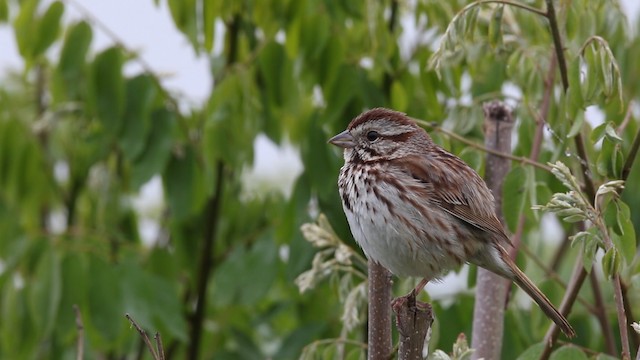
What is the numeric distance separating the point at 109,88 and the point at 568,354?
8.99 feet

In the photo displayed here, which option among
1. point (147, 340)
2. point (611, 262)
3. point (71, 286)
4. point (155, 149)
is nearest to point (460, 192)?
point (611, 262)

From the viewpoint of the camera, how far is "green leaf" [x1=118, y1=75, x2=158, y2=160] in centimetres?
622

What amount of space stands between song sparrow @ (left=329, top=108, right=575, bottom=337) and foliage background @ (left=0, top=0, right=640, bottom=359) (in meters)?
0.15

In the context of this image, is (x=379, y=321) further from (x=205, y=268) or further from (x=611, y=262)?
(x=205, y=268)

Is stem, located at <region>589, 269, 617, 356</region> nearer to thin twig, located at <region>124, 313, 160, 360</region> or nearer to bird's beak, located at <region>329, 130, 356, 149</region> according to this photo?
bird's beak, located at <region>329, 130, 356, 149</region>

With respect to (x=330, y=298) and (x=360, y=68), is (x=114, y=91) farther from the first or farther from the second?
(x=330, y=298)

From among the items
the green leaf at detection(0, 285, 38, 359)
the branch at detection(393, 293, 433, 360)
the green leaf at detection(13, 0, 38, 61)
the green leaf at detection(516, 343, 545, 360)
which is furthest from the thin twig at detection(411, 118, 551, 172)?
the green leaf at detection(0, 285, 38, 359)

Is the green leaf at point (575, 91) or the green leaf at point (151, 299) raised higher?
the green leaf at point (151, 299)

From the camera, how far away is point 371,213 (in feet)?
15.1

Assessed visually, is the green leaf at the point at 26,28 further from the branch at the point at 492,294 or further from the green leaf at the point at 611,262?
the green leaf at the point at 611,262


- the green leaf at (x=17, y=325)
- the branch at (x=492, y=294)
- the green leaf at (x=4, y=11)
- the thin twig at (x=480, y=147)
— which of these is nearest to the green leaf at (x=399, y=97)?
the branch at (x=492, y=294)

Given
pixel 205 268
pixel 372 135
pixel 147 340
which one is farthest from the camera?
pixel 205 268

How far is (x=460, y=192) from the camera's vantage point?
4.64m

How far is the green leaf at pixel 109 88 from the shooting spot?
6.16 m
